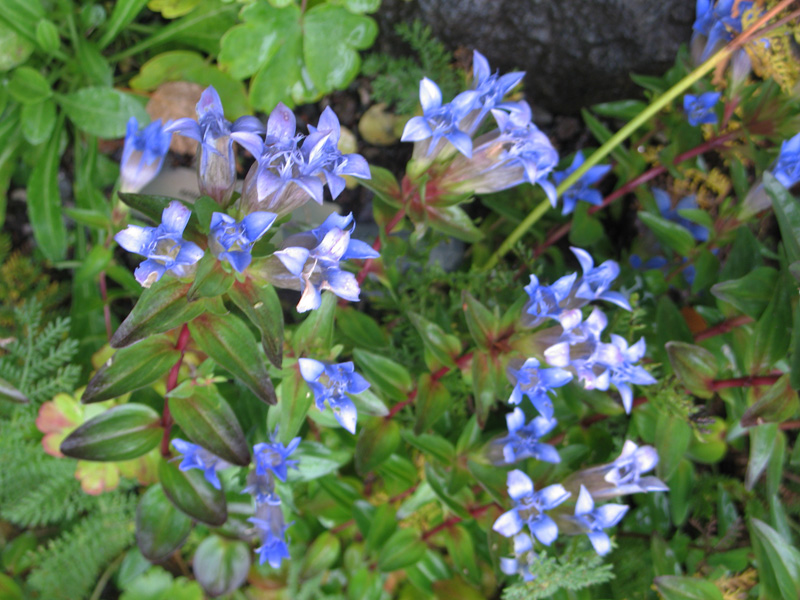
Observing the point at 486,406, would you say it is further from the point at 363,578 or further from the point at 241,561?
the point at 241,561

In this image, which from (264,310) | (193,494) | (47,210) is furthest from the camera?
(47,210)

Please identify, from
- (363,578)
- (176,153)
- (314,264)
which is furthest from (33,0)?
(363,578)

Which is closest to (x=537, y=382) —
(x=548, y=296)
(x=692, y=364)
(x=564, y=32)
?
(x=548, y=296)

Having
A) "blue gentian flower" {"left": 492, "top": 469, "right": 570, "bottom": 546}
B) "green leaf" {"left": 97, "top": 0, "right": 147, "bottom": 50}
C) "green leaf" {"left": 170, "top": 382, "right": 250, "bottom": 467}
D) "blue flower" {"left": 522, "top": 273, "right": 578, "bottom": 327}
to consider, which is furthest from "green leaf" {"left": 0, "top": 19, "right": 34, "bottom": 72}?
"blue gentian flower" {"left": 492, "top": 469, "right": 570, "bottom": 546}

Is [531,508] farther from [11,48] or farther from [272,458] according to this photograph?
[11,48]

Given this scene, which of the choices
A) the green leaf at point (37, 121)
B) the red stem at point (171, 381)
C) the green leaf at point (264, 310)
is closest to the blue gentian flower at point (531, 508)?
the green leaf at point (264, 310)

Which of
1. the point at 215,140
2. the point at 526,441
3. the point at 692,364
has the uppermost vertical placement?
the point at 215,140

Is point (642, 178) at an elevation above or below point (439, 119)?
below

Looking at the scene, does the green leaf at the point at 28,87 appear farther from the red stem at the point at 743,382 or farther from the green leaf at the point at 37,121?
the red stem at the point at 743,382

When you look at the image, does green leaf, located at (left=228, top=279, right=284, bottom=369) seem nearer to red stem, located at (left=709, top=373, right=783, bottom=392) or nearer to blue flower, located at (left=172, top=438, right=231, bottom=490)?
blue flower, located at (left=172, top=438, right=231, bottom=490)
